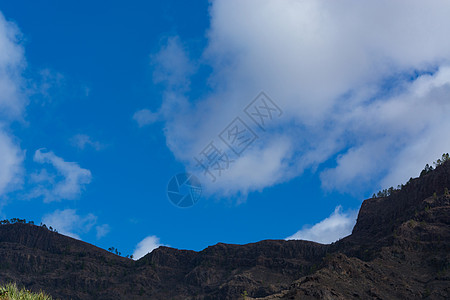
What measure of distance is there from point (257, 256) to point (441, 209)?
76.0 m

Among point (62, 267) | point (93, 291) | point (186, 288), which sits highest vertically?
point (62, 267)

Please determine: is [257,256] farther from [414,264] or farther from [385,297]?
[385,297]

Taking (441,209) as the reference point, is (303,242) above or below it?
above

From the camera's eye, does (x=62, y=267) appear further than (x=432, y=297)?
Yes

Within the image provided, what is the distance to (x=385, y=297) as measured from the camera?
82312 mm

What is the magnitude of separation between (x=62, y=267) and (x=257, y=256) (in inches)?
3184

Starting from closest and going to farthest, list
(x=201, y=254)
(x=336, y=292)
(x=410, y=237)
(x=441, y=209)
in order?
(x=336, y=292)
(x=410, y=237)
(x=441, y=209)
(x=201, y=254)

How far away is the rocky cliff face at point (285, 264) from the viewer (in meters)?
87.6

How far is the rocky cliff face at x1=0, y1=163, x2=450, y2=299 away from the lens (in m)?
87.6

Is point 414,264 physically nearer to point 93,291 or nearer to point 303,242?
point 303,242

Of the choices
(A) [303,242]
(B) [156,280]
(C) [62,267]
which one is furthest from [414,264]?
(C) [62,267]

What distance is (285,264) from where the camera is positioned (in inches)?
6329

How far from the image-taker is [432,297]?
271ft

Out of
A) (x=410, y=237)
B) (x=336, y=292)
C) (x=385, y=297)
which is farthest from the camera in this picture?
(x=410, y=237)
